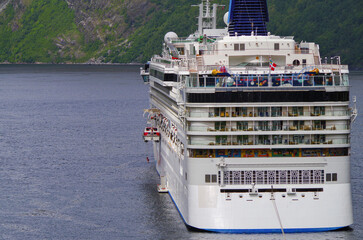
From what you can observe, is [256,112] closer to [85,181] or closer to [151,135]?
[151,135]

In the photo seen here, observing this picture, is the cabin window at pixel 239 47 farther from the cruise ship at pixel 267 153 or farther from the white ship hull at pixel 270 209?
the white ship hull at pixel 270 209

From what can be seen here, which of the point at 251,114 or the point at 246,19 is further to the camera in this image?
the point at 246,19

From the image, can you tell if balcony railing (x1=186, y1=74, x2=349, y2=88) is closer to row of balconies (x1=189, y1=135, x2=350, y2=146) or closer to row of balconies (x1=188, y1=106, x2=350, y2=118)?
row of balconies (x1=188, y1=106, x2=350, y2=118)

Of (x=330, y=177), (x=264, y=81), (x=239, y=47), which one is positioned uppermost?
(x=239, y=47)

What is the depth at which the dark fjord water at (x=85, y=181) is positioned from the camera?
4547 cm

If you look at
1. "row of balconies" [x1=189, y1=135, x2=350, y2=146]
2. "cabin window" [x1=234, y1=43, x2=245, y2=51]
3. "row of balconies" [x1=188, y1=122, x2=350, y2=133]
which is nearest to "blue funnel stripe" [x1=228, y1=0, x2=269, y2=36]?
"cabin window" [x1=234, y1=43, x2=245, y2=51]

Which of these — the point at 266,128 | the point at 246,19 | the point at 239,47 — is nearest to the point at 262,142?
the point at 266,128

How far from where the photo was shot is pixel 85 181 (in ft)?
195

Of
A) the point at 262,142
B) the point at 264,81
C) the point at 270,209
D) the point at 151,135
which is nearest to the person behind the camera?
the point at 270,209

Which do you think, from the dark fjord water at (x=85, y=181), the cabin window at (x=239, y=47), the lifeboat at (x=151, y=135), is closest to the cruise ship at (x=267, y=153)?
the dark fjord water at (x=85, y=181)

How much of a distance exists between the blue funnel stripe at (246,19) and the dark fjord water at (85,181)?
11.7 m

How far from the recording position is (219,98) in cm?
3947

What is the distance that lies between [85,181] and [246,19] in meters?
17.1

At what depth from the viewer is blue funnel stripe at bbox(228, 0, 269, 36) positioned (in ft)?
170
